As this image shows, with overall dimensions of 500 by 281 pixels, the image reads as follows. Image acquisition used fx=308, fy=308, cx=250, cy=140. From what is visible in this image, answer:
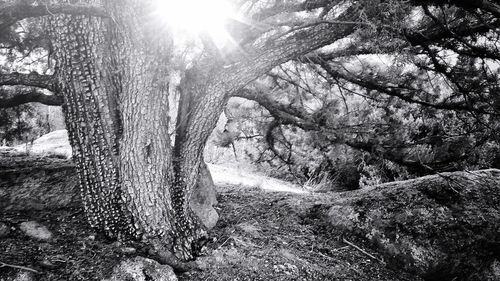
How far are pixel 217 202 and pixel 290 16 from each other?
217 centimetres

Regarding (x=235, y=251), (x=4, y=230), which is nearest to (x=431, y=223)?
(x=235, y=251)

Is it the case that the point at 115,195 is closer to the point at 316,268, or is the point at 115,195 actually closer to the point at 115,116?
the point at 115,116

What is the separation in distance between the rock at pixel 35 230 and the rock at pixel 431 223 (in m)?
2.51

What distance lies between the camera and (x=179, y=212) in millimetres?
2535

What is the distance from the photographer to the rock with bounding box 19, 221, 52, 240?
95.3 inches

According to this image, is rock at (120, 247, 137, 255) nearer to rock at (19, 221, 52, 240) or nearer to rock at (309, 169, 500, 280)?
rock at (19, 221, 52, 240)

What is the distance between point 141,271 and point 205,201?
1.14 meters

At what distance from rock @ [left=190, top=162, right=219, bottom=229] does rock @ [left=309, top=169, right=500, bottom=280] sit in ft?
3.65

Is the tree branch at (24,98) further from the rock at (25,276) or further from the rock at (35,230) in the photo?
the rock at (25,276)

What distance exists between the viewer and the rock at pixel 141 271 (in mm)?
2109

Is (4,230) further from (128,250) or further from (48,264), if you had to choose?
(128,250)

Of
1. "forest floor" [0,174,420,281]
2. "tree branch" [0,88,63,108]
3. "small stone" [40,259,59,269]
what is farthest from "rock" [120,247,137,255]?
"tree branch" [0,88,63,108]

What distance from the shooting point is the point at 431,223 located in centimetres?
299

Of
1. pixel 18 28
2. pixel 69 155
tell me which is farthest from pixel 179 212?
pixel 69 155
